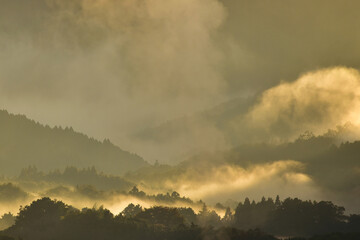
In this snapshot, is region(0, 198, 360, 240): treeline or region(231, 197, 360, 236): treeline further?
region(0, 198, 360, 240): treeline

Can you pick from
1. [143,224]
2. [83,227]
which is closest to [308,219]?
[143,224]

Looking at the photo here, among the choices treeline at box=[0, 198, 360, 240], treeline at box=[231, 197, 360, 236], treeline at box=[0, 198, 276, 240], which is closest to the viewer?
treeline at box=[231, 197, 360, 236]

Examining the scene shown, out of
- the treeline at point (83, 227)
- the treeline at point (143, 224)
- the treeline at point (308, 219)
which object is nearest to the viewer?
the treeline at point (308, 219)

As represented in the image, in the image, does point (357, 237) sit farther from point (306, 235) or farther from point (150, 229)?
point (150, 229)

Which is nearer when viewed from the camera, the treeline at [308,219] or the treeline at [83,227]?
the treeline at [308,219]

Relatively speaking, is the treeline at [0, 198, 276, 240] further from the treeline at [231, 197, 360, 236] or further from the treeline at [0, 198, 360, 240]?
the treeline at [231, 197, 360, 236]

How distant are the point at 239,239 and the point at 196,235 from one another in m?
22.1

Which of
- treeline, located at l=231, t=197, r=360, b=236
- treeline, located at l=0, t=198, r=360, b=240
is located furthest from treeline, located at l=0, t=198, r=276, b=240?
treeline, located at l=231, t=197, r=360, b=236

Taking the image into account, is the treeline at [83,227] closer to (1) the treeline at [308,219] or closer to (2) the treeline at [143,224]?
(2) the treeline at [143,224]

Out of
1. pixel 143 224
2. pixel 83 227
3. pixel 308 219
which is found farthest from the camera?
pixel 143 224

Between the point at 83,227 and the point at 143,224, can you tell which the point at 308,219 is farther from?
the point at 83,227

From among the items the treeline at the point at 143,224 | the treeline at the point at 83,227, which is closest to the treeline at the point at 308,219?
the treeline at the point at 143,224

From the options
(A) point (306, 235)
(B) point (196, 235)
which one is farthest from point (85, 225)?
(A) point (306, 235)

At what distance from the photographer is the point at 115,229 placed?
597 feet
